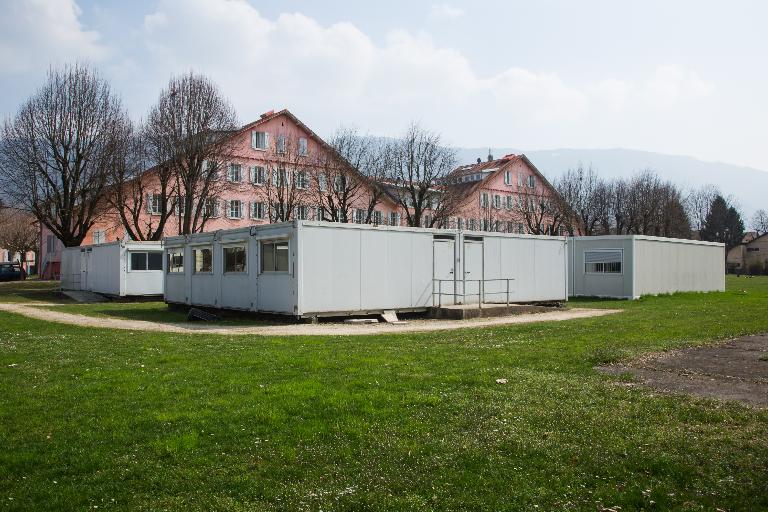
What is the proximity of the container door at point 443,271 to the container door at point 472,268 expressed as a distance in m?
0.60

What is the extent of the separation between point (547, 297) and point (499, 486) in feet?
72.8

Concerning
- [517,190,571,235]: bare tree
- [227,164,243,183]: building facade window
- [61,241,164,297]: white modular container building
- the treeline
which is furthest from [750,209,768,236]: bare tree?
[61,241,164,297]: white modular container building

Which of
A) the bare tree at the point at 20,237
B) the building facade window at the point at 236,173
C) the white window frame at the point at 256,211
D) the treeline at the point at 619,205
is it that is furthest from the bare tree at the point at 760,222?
the bare tree at the point at 20,237

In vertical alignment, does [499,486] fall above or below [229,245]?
below

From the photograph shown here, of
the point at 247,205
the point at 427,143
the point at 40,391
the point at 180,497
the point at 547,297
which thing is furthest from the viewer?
the point at 247,205

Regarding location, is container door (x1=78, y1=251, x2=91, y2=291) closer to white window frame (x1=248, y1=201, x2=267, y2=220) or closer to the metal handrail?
white window frame (x1=248, y1=201, x2=267, y2=220)

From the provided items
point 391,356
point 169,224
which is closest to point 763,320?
point 391,356

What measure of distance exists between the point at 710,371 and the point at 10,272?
2385 inches

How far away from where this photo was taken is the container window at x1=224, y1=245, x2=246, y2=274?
22.4 meters

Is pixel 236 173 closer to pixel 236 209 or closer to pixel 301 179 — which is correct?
pixel 236 209

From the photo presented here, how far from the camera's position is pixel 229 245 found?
75.7ft

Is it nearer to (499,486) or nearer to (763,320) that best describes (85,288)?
(763,320)

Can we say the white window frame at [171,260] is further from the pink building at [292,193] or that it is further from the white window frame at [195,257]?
→ the pink building at [292,193]

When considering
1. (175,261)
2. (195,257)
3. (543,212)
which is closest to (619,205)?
(543,212)
